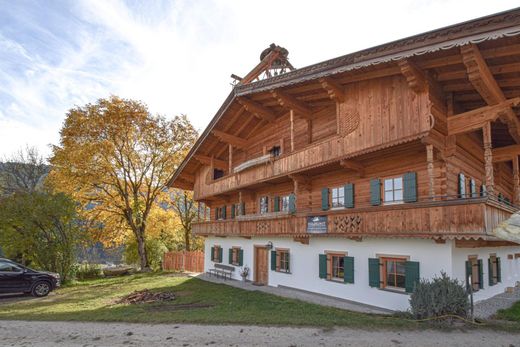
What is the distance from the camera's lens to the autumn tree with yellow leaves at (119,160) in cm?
2569

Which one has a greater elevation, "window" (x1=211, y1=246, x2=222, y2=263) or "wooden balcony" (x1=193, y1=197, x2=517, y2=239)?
"wooden balcony" (x1=193, y1=197, x2=517, y2=239)

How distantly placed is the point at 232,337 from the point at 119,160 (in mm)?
21746

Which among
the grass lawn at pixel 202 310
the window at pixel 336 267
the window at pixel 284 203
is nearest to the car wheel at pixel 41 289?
the grass lawn at pixel 202 310

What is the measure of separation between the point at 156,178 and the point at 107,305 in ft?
55.5

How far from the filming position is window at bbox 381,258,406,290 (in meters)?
11.7

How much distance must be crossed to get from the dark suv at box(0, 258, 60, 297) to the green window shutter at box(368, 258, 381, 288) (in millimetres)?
14647

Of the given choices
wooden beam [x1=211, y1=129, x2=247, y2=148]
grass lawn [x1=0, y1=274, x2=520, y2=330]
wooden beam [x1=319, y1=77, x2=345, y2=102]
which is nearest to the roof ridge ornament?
wooden beam [x1=211, y1=129, x2=247, y2=148]

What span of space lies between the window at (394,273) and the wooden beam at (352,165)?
343 cm

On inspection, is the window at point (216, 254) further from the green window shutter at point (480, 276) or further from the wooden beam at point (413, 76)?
the wooden beam at point (413, 76)

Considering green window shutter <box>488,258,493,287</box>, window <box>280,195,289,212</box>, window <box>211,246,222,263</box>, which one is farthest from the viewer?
window <box>211,246,222,263</box>

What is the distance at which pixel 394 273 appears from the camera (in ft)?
39.3

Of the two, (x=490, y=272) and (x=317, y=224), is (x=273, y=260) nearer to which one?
(x=317, y=224)

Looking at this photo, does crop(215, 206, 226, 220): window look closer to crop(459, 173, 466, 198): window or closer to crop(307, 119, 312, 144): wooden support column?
crop(307, 119, 312, 144): wooden support column

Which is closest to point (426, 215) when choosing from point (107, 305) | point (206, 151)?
Answer: point (107, 305)
